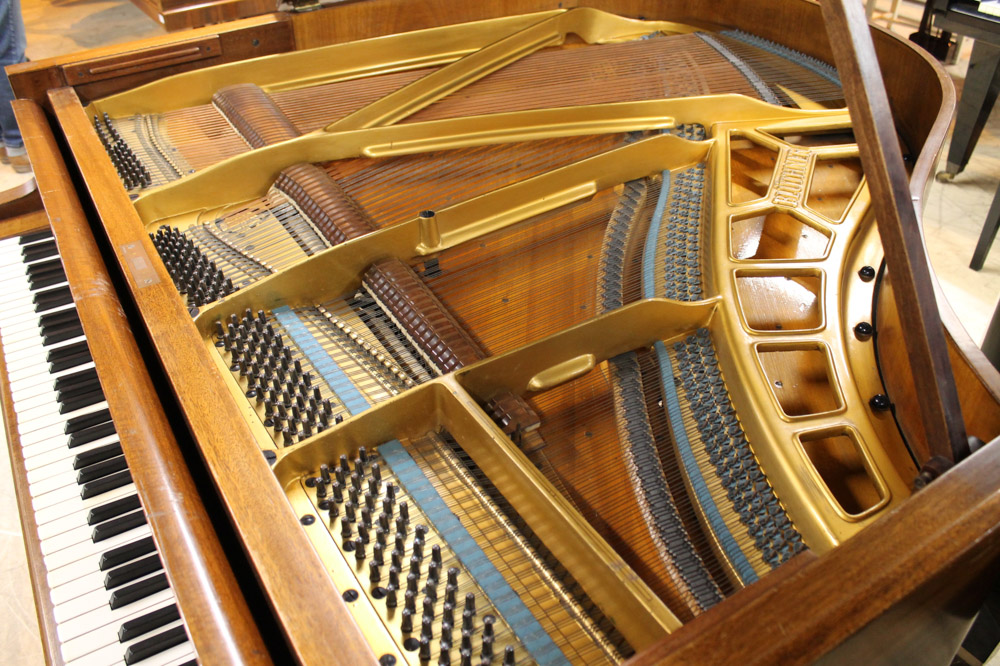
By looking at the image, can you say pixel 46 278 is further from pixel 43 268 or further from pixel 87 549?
pixel 87 549

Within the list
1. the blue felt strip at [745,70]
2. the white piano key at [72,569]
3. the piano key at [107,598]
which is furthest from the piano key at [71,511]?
the blue felt strip at [745,70]

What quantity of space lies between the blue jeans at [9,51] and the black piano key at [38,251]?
3551mm

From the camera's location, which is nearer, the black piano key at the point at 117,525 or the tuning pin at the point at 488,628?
the tuning pin at the point at 488,628

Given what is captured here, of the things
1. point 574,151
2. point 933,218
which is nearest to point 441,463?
point 574,151

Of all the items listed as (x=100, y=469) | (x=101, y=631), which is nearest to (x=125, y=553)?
(x=101, y=631)

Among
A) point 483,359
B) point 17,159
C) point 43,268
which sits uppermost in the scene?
point 483,359

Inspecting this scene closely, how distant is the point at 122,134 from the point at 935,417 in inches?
111

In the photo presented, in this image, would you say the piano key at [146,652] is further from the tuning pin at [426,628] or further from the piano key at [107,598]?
the tuning pin at [426,628]

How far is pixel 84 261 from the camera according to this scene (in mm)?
2143

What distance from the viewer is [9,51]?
570 cm

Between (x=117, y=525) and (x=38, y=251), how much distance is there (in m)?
1.30

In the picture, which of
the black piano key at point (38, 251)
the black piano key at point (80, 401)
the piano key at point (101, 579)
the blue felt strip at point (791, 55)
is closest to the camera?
the piano key at point (101, 579)

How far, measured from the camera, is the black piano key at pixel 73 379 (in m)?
2.13

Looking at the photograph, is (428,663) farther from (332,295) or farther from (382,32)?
(382,32)
